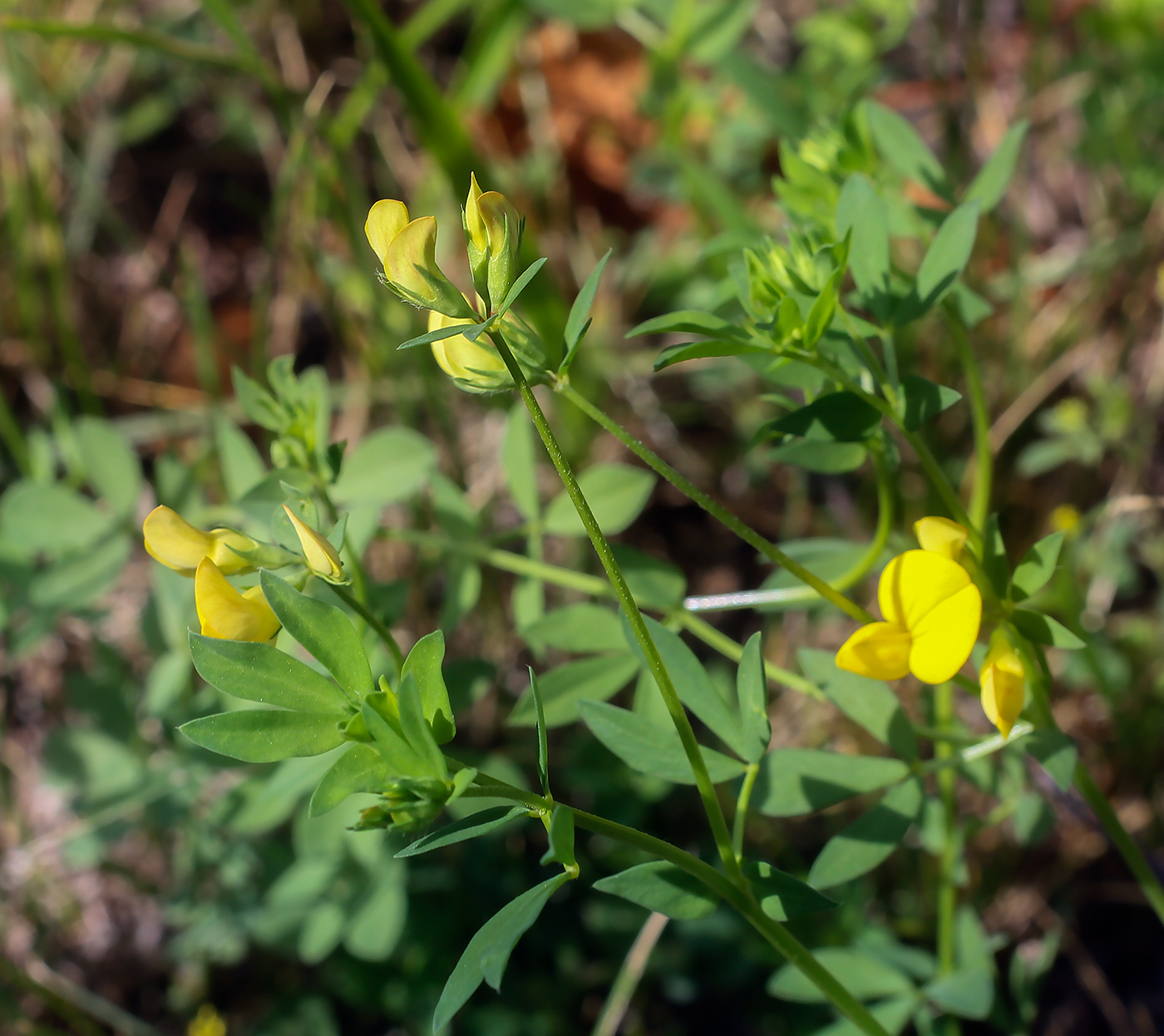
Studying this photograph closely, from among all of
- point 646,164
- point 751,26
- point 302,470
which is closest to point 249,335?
point 646,164

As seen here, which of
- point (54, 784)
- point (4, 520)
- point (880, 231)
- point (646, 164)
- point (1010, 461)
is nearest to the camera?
point (880, 231)

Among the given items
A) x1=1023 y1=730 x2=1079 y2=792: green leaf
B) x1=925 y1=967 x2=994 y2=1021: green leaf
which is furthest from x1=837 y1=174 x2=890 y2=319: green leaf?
x1=925 y1=967 x2=994 y2=1021: green leaf

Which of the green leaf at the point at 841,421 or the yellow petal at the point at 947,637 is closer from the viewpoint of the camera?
the yellow petal at the point at 947,637

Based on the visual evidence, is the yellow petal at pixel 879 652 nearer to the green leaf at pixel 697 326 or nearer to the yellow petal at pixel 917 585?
the yellow petal at pixel 917 585

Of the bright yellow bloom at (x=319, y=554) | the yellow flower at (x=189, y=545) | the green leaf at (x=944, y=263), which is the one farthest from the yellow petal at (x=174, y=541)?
the green leaf at (x=944, y=263)

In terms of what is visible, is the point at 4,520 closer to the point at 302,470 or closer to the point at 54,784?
the point at 54,784

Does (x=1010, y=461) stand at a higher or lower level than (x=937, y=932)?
higher

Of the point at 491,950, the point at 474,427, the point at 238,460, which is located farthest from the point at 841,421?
the point at 474,427
